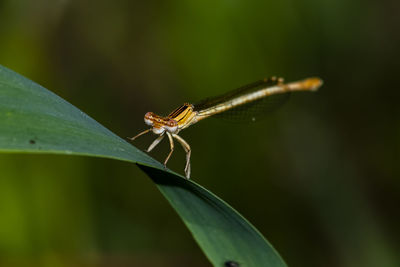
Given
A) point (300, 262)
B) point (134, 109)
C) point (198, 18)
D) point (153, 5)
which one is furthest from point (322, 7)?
point (300, 262)

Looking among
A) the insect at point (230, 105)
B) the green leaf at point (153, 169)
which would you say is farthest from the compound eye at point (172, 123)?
the green leaf at point (153, 169)

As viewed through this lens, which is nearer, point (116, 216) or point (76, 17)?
point (116, 216)

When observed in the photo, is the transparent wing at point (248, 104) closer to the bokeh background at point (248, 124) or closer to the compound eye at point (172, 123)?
the compound eye at point (172, 123)

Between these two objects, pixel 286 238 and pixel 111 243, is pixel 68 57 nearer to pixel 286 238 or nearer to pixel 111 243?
pixel 111 243

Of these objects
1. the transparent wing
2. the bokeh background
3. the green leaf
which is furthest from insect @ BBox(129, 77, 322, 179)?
the green leaf

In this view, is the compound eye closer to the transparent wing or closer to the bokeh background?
the transparent wing
